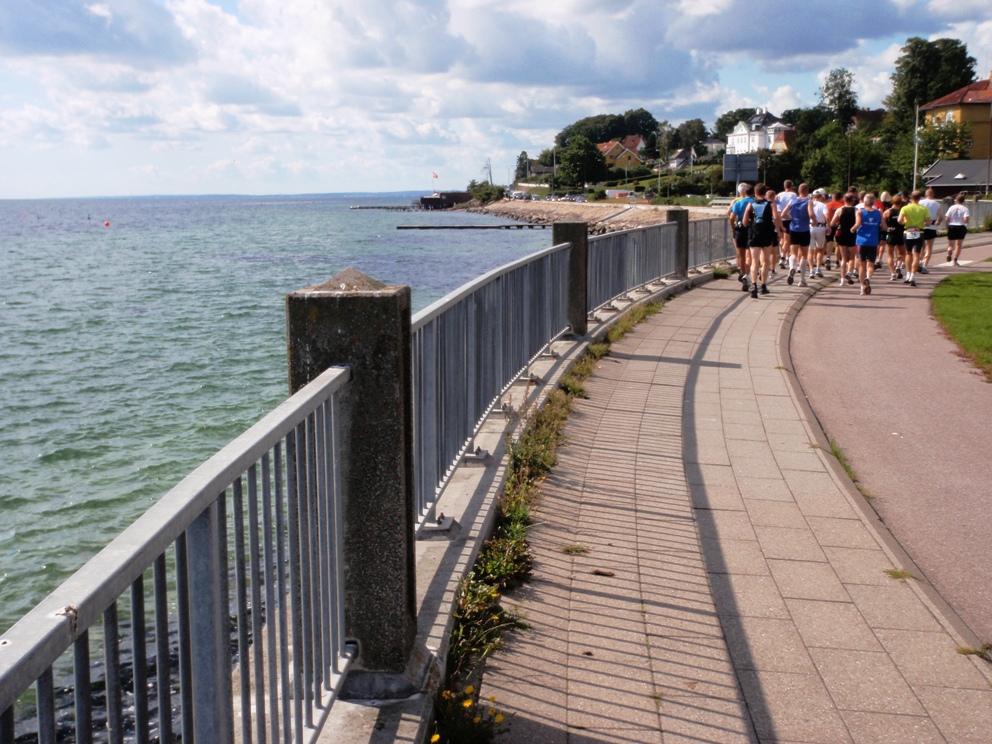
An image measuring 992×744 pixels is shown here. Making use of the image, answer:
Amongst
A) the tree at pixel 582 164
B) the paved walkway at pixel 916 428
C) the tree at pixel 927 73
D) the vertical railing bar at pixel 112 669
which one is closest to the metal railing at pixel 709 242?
the paved walkway at pixel 916 428

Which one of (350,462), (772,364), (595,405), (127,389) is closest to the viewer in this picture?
(350,462)

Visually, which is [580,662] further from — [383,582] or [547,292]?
[547,292]

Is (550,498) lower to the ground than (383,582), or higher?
lower

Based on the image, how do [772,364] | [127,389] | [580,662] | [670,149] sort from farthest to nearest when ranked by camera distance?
[670,149] → [127,389] → [772,364] → [580,662]

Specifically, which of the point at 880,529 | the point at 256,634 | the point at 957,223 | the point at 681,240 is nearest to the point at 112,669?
the point at 256,634

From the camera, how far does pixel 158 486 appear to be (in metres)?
Result: 11.9

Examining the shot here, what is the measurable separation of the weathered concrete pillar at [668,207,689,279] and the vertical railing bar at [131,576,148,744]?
15827 millimetres

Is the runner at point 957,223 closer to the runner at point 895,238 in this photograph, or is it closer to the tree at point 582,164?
the runner at point 895,238

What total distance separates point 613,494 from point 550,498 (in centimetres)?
43

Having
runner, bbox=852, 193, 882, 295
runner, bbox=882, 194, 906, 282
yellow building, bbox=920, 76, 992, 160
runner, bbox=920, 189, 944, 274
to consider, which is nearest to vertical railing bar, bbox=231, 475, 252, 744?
runner, bbox=852, 193, 882, 295

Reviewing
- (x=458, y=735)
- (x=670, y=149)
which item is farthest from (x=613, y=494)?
(x=670, y=149)

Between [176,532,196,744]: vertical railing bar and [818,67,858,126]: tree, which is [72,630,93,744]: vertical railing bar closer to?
[176,532,196,744]: vertical railing bar

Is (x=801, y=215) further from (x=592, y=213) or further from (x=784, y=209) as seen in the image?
(x=592, y=213)

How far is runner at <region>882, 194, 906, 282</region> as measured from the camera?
19156 millimetres
